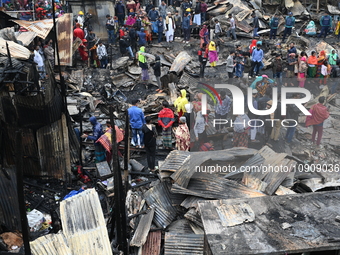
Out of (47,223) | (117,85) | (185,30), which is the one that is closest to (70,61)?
(117,85)

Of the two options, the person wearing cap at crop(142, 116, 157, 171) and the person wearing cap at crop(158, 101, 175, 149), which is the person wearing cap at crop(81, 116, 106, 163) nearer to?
the person wearing cap at crop(142, 116, 157, 171)

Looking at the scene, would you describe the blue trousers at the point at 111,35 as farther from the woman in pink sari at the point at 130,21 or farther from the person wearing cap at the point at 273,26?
the person wearing cap at the point at 273,26

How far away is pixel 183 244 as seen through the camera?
23.1ft

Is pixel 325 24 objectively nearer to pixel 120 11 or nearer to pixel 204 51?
pixel 204 51

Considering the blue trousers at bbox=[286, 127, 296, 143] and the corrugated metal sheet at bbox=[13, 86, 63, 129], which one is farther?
the blue trousers at bbox=[286, 127, 296, 143]

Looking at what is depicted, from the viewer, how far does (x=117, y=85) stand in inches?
619

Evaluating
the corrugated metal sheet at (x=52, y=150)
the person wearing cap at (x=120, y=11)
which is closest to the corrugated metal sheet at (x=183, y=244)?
the corrugated metal sheet at (x=52, y=150)

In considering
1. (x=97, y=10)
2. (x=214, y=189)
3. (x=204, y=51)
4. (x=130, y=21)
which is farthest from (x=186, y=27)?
(x=214, y=189)

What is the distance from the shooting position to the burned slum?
6.20 meters

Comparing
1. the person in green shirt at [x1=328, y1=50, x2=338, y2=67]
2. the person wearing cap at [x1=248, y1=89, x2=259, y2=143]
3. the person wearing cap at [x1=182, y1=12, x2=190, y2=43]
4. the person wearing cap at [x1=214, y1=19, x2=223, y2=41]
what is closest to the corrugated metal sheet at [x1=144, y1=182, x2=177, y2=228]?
the person wearing cap at [x1=248, y1=89, x2=259, y2=143]

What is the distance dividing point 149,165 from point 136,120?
1380 mm

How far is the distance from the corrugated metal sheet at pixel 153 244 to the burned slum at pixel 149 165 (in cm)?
2

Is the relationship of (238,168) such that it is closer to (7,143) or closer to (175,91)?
(7,143)

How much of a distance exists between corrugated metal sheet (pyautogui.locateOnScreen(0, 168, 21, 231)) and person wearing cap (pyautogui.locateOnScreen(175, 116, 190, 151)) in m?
4.29
